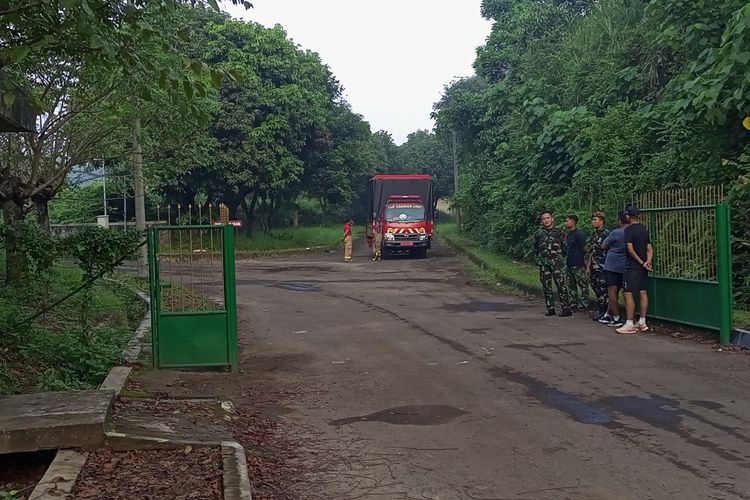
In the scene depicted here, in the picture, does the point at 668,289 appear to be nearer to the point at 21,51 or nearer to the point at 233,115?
the point at 21,51

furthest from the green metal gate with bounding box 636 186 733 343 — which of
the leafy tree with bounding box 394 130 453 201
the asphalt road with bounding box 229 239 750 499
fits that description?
the leafy tree with bounding box 394 130 453 201

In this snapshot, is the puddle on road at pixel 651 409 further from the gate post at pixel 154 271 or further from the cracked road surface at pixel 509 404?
the gate post at pixel 154 271

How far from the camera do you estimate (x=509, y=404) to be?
7.64 m

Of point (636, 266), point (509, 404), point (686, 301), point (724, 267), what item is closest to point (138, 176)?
point (636, 266)

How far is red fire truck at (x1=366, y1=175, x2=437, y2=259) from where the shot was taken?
33.5 metres

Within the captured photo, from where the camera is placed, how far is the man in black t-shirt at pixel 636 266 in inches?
457

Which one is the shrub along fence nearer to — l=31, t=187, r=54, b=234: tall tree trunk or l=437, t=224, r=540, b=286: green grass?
l=31, t=187, r=54, b=234: tall tree trunk

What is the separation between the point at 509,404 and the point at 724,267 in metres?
4.57

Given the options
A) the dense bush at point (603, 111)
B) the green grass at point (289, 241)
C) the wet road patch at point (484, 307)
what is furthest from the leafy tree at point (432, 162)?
the wet road patch at point (484, 307)

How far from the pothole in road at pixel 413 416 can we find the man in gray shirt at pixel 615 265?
5571 mm

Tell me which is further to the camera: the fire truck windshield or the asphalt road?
the fire truck windshield

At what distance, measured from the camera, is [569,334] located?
11.8m

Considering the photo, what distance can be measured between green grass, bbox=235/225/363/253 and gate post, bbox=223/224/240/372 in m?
29.9

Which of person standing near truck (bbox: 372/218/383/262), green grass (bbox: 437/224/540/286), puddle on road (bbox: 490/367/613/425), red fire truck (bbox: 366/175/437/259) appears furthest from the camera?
person standing near truck (bbox: 372/218/383/262)
